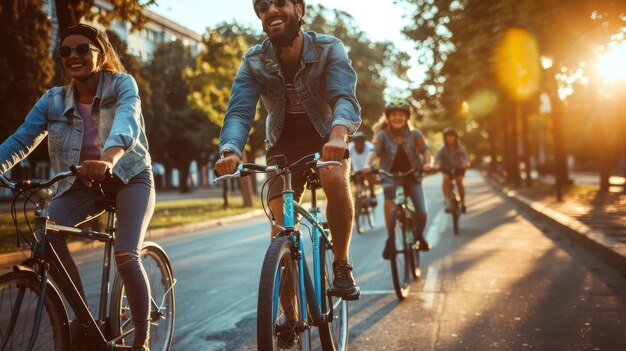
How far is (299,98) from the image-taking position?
3547mm

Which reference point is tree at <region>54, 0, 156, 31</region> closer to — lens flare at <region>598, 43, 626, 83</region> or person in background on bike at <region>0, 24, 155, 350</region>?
person in background on bike at <region>0, 24, 155, 350</region>

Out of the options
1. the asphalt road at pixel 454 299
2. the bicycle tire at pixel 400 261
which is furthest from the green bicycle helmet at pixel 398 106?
the asphalt road at pixel 454 299

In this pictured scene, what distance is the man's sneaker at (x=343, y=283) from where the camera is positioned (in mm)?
3533

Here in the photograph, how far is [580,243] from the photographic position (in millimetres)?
9727

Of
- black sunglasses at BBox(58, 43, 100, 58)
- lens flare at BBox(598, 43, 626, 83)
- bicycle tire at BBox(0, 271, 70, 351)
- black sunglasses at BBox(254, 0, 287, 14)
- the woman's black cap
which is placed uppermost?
lens flare at BBox(598, 43, 626, 83)

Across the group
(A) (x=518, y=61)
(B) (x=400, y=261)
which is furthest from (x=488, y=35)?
(B) (x=400, y=261)

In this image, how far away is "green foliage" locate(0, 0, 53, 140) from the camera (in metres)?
24.4

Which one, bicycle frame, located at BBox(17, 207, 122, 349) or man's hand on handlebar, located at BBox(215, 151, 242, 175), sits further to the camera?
man's hand on handlebar, located at BBox(215, 151, 242, 175)

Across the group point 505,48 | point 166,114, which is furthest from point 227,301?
point 166,114

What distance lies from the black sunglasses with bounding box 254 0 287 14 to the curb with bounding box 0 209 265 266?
410 centimetres

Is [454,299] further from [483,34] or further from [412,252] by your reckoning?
[483,34]

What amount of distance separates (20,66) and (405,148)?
71.6 ft

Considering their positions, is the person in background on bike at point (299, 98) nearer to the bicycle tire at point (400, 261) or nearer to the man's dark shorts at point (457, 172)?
the bicycle tire at point (400, 261)

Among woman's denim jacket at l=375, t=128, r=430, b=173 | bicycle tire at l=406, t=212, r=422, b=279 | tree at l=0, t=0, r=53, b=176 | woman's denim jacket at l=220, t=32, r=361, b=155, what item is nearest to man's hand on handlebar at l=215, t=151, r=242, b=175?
woman's denim jacket at l=220, t=32, r=361, b=155
